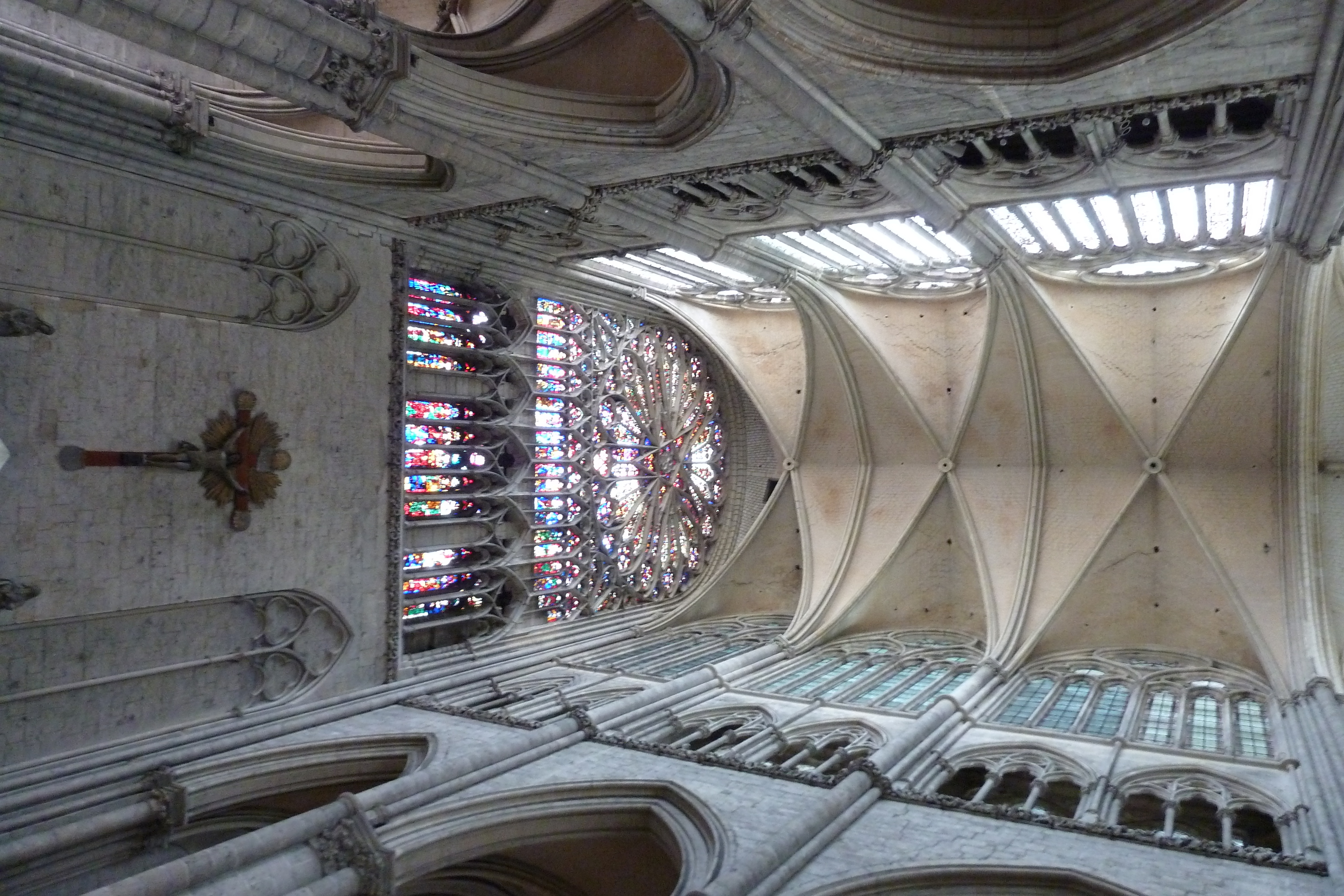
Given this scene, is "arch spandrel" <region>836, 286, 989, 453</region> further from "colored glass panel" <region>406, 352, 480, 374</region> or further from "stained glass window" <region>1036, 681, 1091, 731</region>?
"colored glass panel" <region>406, 352, 480, 374</region>

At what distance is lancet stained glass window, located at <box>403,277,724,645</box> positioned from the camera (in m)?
15.7

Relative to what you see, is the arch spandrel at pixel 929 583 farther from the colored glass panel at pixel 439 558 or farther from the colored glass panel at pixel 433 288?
the colored glass panel at pixel 433 288

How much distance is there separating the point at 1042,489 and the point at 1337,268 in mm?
6677

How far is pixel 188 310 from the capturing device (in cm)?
1164

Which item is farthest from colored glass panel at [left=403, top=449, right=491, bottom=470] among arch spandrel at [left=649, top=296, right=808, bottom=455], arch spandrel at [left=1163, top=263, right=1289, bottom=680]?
arch spandrel at [left=1163, top=263, right=1289, bottom=680]

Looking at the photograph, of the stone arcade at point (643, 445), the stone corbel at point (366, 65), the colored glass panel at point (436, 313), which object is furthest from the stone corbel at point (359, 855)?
the colored glass panel at point (436, 313)

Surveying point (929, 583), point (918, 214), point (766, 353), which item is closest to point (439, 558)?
point (766, 353)

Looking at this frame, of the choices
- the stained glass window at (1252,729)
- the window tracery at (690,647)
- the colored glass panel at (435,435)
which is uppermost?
the colored glass panel at (435,435)

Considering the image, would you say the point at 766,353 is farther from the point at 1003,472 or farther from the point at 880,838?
the point at 880,838

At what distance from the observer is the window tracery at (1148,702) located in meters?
12.6

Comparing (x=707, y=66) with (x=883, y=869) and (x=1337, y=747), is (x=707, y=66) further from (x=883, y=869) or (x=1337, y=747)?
(x=1337, y=747)

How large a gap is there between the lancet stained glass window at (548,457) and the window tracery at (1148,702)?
26.6 feet

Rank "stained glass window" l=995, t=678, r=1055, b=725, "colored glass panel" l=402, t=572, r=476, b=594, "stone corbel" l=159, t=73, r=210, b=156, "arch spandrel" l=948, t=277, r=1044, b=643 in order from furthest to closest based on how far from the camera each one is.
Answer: "arch spandrel" l=948, t=277, r=1044, b=643 → "colored glass panel" l=402, t=572, r=476, b=594 → "stained glass window" l=995, t=678, r=1055, b=725 → "stone corbel" l=159, t=73, r=210, b=156

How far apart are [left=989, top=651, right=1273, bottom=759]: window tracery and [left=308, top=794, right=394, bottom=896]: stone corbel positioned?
28.8ft
